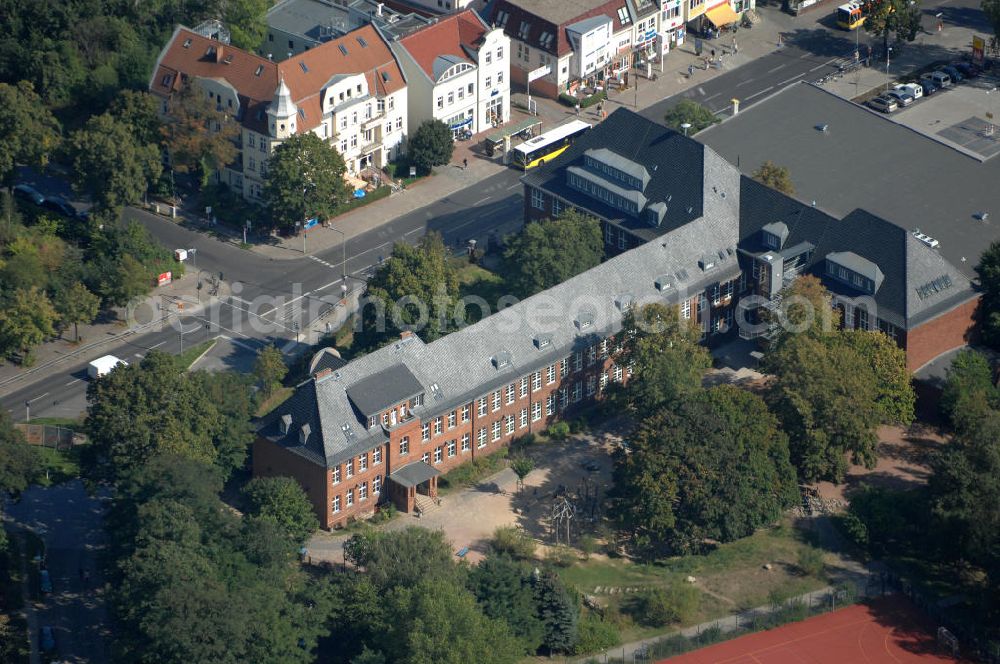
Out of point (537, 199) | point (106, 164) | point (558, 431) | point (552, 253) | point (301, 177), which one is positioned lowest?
point (558, 431)

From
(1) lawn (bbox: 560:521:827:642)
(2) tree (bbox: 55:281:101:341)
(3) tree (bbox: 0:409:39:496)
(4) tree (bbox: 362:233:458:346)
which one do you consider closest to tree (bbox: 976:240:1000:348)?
(1) lawn (bbox: 560:521:827:642)

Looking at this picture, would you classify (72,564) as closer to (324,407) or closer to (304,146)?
(324,407)

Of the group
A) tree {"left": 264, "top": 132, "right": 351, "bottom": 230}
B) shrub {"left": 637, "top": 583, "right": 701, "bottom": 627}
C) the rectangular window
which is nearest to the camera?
shrub {"left": 637, "top": 583, "right": 701, "bottom": 627}

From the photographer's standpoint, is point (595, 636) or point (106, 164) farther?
point (106, 164)

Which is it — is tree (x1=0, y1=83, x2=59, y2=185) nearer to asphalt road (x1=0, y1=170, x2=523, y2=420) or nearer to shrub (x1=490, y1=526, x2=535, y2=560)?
asphalt road (x1=0, y1=170, x2=523, y2=420)

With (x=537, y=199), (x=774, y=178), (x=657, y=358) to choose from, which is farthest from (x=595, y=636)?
(x=537, y=199)

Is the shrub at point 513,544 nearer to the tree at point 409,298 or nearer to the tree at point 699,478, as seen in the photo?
the tree at point 699,478

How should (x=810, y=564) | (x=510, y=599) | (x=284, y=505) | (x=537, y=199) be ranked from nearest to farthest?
(x=510, y=599) < (x=284, y=505) < (x=810, y=564) < (x=537, y=199)

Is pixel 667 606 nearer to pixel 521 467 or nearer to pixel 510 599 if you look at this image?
pixel 510 599
